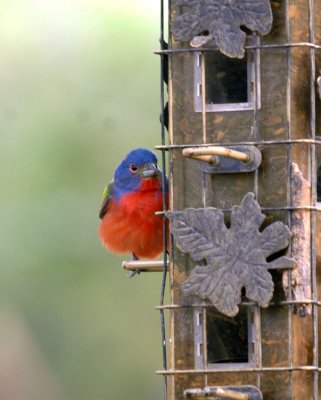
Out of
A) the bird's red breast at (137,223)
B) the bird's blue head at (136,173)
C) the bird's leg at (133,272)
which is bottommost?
the bird's leg at (133,272)

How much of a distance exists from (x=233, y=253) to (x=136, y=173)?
125 inches

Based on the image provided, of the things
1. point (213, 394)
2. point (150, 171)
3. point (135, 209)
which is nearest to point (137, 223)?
point (135, 209)

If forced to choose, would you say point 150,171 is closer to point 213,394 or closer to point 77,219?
point 213,394

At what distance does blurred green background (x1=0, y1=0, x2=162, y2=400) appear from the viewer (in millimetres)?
29656

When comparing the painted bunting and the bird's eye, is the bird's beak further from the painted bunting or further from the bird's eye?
the bird's eye

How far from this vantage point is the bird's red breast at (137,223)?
1627 centimetres

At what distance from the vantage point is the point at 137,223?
16.5 m

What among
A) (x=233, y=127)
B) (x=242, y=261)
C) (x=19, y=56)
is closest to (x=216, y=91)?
(x=233, y=127)

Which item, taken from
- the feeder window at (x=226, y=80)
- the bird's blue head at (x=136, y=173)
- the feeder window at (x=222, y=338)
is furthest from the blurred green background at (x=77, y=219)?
the feeder window at (x=222, y=338)

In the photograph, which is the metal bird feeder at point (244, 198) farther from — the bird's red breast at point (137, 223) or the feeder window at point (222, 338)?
the bird's red breast at point (137, 223)

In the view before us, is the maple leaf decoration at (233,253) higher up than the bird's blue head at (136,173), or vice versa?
the bird's blue head at (136,173)

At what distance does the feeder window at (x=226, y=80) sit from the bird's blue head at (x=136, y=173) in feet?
7.35

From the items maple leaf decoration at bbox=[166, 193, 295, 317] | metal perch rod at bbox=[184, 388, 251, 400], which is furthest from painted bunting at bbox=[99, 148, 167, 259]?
metal perch rod at bbox=[184, 388, 251, 400]

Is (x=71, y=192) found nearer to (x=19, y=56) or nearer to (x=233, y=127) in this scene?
(x=19, y=56)
